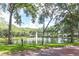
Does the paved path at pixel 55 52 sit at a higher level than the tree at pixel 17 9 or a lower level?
lower

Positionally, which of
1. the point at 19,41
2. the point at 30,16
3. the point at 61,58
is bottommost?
the point at 61,58

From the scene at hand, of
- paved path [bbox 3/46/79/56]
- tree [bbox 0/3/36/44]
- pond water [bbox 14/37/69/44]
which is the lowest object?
paved path [bbox 3/46/79/56]

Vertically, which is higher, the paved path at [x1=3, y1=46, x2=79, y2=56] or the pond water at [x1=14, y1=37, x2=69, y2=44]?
the pond water at [x1=14, y1=37, x2=69, y2=44]

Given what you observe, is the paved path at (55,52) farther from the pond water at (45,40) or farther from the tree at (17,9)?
the tree at (17,9)

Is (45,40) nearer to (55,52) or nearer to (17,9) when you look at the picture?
(55,52)

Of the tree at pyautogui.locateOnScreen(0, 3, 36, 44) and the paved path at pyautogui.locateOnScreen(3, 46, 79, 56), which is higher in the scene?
the tree at pyautogui.locateOnScreen(0, 3, 36, 44)

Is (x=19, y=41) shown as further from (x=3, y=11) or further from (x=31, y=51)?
(x=3, y=11)

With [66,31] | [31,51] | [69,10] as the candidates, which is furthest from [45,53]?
[69,10]

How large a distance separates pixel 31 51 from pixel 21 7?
0.51 metres

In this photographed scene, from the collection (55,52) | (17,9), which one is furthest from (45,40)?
(17,9)

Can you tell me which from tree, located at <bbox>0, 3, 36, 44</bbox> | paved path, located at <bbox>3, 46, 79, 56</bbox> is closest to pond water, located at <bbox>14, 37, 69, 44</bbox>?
paved path, located at <bbox>3, 46, 79, 56</bbox>

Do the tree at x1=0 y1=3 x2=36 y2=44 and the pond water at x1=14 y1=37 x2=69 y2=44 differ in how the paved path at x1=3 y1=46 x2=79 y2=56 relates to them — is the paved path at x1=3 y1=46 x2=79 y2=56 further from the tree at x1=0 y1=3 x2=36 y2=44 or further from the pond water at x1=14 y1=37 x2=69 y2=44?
the tree at x1=0 y1=3 x2=36 y2=44

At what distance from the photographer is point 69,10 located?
3100 mm

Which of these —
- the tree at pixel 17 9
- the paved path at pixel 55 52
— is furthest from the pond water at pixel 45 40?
the tree at pixel 17 9
